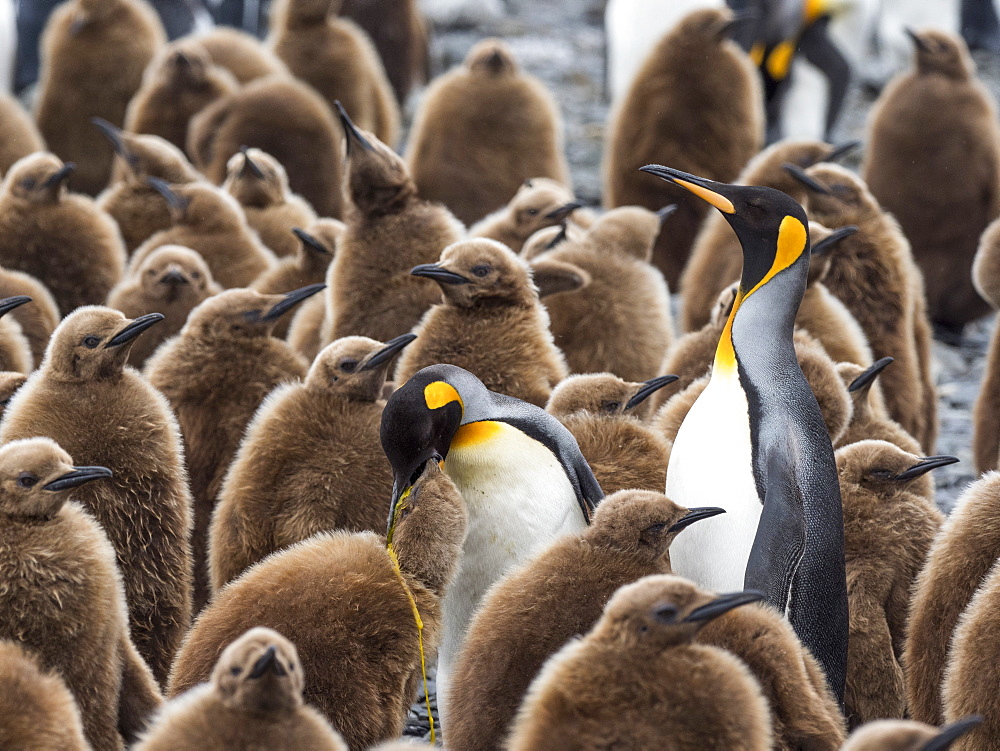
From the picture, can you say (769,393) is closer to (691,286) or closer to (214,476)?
(214,476)

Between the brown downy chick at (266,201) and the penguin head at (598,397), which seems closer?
the penguin head at (598,397)

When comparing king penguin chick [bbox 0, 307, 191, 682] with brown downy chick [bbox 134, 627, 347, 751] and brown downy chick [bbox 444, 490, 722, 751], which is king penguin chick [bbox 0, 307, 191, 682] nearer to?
brown downy chick [bbox 444, 490, 722, 751]

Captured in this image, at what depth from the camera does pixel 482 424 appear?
3.00 meters

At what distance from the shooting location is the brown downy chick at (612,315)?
420 centimetres

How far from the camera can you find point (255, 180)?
5441 millimetres

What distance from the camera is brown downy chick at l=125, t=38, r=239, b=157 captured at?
21.5 feet

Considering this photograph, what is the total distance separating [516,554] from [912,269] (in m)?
2.41

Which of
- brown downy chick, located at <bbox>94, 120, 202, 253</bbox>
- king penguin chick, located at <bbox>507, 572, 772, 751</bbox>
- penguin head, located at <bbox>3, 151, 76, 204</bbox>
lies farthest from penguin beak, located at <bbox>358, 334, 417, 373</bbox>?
brown downy chick, located at <bbox>94, 120, 202, 253</bbox>

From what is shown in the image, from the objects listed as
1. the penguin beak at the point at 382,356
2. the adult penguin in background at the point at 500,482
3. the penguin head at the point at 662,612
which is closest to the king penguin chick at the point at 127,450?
the penguin beak at the point at 382,356

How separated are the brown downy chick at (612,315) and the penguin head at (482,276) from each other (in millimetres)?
586

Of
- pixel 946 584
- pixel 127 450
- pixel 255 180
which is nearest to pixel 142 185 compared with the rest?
pixel 255 180

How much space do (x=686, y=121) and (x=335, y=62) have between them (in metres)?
2.20

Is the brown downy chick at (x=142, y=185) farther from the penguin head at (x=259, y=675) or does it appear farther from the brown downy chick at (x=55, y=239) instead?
the penguin head at (x=259, y=675)

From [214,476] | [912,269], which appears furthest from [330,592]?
[912,269]
